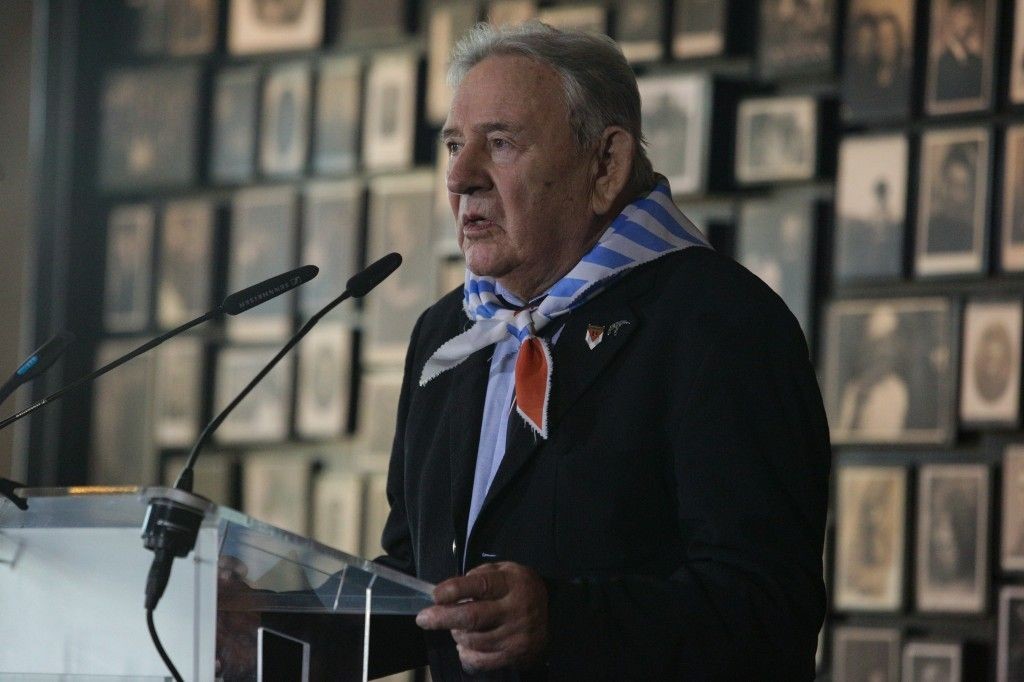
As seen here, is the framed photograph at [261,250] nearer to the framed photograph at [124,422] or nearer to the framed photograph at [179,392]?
the framed photograph at [179,392]

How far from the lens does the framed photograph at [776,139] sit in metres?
3.98

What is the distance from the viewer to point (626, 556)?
1986mm

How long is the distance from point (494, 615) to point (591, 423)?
0.49 metres

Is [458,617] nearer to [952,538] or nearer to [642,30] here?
[952,538]

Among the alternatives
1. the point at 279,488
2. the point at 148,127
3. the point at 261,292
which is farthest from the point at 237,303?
the point at 148,127

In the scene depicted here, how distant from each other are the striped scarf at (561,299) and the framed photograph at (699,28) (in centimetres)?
192

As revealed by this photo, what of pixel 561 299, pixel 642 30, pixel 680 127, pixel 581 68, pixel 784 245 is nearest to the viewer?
pixel 561 299

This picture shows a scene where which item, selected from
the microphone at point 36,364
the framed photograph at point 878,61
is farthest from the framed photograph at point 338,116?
the microphone at point 36,364

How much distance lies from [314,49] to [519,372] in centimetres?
303

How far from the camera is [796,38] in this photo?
404 cm

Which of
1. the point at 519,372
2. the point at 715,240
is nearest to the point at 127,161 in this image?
the point at 715,240

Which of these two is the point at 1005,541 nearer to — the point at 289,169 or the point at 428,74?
the point at 428,74

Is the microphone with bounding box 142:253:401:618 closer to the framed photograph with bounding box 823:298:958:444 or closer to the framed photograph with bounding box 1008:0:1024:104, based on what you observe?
the framed photograph with bounding box 823:298:958:444

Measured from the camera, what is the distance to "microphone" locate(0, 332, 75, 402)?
1926mm
